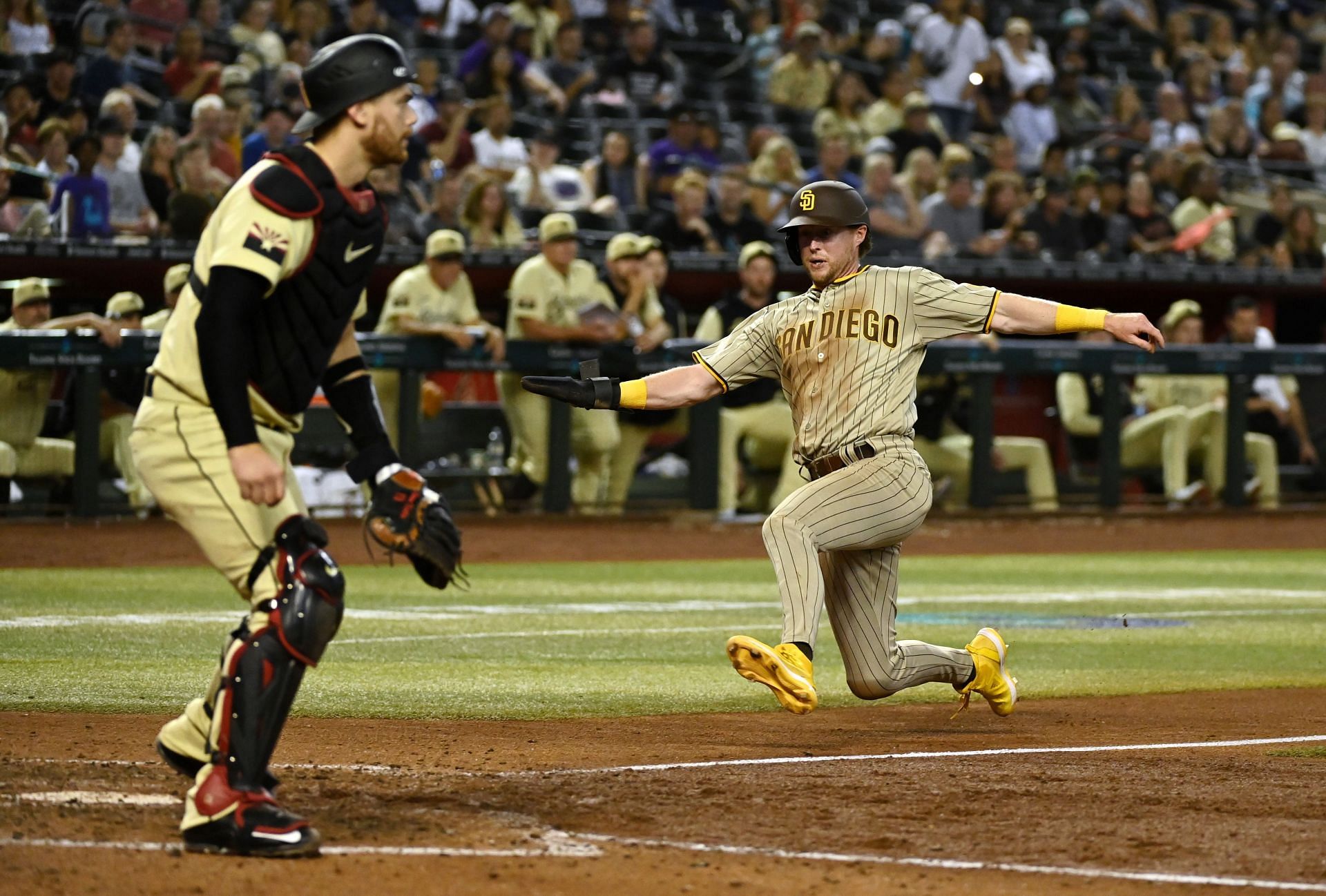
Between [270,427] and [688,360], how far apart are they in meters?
10.1

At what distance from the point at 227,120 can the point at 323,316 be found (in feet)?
34.0

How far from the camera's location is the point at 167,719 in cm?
596

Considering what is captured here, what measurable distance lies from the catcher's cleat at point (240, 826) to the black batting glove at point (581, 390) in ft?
5.79

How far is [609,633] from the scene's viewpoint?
8953 millimetres

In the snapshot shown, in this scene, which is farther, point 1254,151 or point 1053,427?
point 1254,151

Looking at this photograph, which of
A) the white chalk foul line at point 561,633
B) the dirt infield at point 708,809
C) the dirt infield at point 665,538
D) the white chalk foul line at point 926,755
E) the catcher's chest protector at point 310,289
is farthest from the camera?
the dirt infield at point 665,538

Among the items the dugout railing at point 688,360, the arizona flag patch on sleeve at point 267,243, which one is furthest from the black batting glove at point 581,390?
the dugout railing at point 688,360

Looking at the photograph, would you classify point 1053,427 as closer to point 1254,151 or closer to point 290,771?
point 1254,151

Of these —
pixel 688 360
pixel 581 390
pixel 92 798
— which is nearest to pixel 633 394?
pixel 581 390

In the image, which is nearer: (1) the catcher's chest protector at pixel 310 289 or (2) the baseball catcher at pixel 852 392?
(1) the catcher's chest protector at pixel 310 289

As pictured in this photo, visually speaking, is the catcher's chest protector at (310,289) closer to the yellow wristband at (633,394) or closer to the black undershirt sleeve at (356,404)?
the black undershirt sleeve at (356,404)

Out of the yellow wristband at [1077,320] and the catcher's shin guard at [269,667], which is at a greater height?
the yellow wristband at [1077,320]

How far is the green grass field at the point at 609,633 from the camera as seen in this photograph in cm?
684

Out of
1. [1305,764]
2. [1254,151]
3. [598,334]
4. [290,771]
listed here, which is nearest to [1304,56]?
[1254,151]
